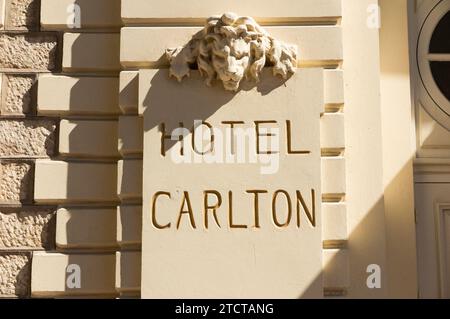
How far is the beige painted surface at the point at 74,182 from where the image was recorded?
7707 millimetres

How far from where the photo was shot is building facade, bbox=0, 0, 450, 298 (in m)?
7.38

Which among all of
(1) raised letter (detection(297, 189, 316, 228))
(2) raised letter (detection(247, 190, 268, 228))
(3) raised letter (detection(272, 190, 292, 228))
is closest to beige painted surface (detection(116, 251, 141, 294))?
(2) raised letter (detection(247, 190, 268, 228))

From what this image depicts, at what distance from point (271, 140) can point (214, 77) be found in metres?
0.72

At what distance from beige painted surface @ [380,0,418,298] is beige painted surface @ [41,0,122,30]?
241 centimetres

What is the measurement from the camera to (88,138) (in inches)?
307

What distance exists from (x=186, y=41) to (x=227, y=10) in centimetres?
44

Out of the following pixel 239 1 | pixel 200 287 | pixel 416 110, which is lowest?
pixel 200 287

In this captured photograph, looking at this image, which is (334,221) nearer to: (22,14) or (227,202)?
(227,202)

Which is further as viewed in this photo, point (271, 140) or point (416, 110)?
point (416, 110)

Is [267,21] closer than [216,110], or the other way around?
[216,110]

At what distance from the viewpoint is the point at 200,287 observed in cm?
730

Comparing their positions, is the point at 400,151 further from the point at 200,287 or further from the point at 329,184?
the point at 200,287

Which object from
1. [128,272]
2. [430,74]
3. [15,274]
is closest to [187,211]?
[128,272]

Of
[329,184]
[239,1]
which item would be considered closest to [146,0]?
[239,1]
